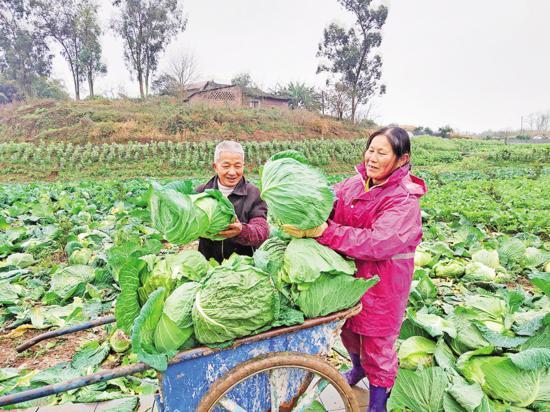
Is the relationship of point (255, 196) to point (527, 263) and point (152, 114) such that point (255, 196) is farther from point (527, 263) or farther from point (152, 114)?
point (152, 114)

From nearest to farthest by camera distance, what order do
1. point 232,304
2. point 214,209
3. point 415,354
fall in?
point 232,304
point 214,209
point 415,354

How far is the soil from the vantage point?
337 cm

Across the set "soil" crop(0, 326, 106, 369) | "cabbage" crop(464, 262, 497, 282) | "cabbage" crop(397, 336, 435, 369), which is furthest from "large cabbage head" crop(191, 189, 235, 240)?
"cabbage" crop(464, 262, 497, 282)

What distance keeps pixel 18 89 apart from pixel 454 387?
162 ft

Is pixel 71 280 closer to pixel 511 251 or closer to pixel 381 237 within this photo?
pixel 381 237

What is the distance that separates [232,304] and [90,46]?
4530 cm

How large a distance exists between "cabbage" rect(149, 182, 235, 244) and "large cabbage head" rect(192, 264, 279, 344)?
0.34 metres

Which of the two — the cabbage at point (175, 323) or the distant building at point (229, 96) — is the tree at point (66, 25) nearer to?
the distant building at point (229, 96)

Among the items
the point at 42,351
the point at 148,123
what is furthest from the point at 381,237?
the point at 148,123

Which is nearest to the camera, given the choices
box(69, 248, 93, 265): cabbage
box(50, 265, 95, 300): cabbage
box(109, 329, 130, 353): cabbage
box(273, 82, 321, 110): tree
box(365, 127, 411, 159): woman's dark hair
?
box(365, 127, 411, 159): woman's dark hair

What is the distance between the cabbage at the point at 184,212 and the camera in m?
1.92

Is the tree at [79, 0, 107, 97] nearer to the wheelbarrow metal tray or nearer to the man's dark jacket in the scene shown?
the man's dark jacket

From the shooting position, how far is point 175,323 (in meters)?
1.65

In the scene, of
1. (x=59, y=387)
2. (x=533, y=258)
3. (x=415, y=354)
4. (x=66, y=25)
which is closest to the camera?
(x=59, y=387)
